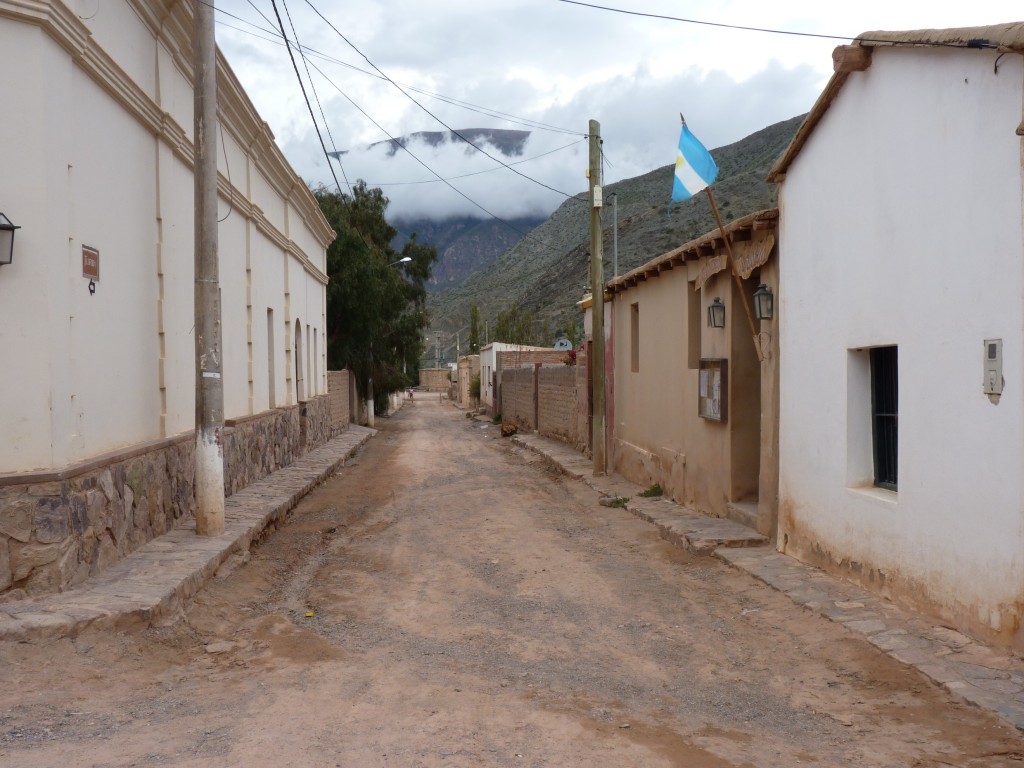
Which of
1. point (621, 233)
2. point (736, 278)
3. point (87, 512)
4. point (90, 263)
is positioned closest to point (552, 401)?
point (736, 278)

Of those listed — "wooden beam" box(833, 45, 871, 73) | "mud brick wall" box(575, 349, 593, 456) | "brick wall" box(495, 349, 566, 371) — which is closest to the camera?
"wooden beam" box(833, 45, 871, 73)

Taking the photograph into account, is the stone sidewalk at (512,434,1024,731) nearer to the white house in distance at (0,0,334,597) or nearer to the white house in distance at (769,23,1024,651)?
the white house in distance at (769,23,1024,651)

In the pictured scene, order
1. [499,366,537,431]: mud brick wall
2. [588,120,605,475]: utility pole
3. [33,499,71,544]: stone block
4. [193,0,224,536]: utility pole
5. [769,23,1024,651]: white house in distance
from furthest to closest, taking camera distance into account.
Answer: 1. [499,366,537,431]: mud brick wall
2. [588,120,605,475]: utility pole
3. [193,0,224,536]: utility pole
4. [33,499,71,544]: stone block
5. [769,23,1024,651]: white house in distance

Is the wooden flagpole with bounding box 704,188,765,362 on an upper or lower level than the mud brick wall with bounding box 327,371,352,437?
upper

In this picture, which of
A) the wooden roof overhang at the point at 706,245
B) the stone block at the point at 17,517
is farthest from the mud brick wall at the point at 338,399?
the stone block at the point at 17,517

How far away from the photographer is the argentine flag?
9453 mm

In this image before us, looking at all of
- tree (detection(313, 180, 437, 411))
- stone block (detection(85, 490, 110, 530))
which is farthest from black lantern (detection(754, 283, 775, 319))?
tree (detection(313, 180, 437, 411))

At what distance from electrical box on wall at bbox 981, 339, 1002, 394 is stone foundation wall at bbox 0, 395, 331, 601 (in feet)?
20.5

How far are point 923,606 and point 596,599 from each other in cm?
251

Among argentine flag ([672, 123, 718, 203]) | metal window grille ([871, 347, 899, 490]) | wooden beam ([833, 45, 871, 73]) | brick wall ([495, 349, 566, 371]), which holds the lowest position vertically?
metal window grille ([871, 347, 899, 490])

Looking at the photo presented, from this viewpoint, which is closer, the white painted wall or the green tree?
the white painted wall

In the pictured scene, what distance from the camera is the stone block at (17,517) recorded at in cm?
652

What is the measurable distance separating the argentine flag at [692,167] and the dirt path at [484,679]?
3716 millimetres

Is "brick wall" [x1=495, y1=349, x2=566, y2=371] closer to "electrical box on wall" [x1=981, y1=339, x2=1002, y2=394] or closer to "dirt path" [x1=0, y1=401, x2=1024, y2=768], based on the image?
"dirt path" [x1=0, y1=401, x2=1024, y2=768]
